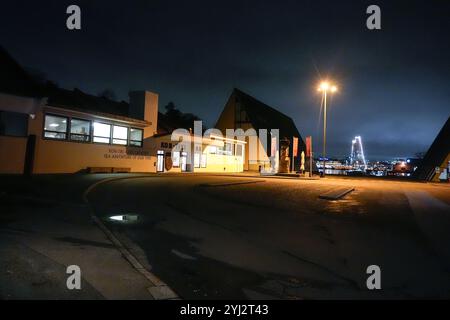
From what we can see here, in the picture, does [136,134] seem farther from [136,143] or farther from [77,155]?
[77,155]

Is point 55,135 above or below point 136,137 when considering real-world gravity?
below

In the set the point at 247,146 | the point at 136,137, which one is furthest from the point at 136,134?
the point at 247,146

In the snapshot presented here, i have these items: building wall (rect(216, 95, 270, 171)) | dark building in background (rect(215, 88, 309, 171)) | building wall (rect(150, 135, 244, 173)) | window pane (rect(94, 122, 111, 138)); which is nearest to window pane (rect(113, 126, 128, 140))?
window pane (rect(94, 122, 111, 138))

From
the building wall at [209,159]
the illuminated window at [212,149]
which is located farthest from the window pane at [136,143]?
the illuminated window at [212,149]

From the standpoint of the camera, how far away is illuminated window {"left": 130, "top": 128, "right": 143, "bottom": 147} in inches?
1145

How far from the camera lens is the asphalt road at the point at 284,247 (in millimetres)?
4766

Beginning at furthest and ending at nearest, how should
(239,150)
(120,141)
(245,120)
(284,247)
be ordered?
(245,120), (239,150), (120,141), (284,247)

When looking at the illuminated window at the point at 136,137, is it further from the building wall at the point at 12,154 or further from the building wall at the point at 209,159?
the building wall at the point at 12,154

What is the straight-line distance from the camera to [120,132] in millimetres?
27797

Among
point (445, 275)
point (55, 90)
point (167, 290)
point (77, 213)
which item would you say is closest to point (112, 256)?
point (167, 290)

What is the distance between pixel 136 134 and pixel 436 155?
1432 inches

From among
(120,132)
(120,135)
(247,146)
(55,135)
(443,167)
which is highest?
(247,146)

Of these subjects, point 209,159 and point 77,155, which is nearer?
point 77,155
